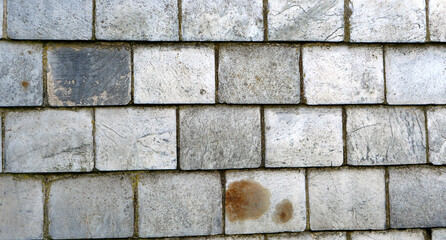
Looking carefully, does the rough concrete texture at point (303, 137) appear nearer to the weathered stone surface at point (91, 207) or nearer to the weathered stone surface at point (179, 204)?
the weathered stone surface at point (179, 204)

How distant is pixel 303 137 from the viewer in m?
2.30

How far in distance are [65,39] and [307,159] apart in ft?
5.44

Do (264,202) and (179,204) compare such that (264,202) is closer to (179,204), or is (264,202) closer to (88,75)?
(179,204)

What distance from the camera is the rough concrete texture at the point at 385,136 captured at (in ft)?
7.61

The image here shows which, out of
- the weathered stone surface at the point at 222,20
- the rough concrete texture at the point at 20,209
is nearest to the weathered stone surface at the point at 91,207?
the rough concrete texture at the point at 20,209

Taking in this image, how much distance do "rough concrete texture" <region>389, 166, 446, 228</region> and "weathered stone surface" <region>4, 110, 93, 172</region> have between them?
76.1 inches

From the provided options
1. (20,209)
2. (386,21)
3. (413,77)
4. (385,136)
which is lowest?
(20,209)

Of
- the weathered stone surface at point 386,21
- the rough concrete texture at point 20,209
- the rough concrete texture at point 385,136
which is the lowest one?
the rough concrete texture at point 20,209

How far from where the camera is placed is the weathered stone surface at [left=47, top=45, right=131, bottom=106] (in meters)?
2.20

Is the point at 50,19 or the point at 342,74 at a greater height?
→ the point at 50,19

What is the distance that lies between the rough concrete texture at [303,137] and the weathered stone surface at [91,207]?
3.04 feet

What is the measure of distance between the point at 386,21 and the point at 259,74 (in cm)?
87

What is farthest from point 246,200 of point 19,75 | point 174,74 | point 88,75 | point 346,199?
point 19,75

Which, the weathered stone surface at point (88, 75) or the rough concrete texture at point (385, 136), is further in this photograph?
the rough concrete texture at point (385, 136)
